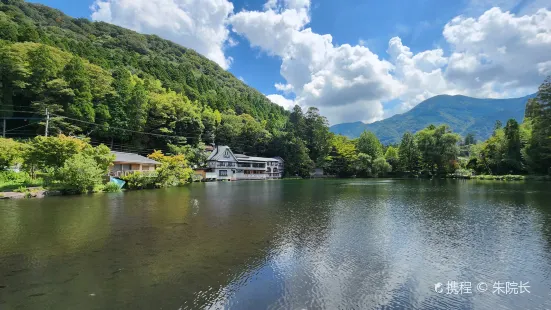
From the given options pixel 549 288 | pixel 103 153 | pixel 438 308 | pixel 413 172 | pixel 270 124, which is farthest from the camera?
pixel 270 124

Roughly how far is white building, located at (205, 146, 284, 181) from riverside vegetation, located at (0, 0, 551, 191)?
3080 mm

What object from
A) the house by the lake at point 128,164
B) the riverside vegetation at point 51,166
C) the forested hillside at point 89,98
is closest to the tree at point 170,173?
the house by the lake at point 128,164

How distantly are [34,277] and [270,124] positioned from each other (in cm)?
7933

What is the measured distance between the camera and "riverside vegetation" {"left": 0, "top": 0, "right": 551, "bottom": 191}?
38812 mm

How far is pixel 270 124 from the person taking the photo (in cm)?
8512

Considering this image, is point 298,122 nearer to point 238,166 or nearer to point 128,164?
point 238,166

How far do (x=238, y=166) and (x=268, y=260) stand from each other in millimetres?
52431

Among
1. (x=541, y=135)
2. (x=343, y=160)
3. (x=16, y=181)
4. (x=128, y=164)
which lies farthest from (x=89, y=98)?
(x=541, y=135)

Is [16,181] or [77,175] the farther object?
[16,181]

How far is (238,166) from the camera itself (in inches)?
2372

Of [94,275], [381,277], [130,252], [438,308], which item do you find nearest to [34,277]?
[94,275]

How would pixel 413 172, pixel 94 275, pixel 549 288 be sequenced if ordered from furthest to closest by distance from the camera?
pixel 413 172 → pixel 94 275 → pixel 549 288

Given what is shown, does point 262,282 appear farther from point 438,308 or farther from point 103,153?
point 103,153

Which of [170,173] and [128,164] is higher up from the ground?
[128,164]
